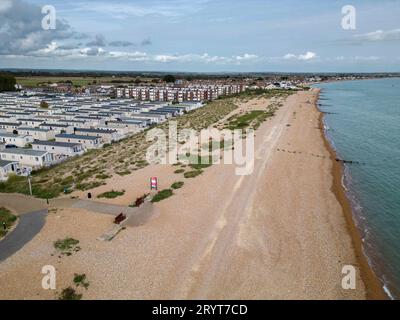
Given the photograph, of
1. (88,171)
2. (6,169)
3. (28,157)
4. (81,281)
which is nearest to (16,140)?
(28,157)

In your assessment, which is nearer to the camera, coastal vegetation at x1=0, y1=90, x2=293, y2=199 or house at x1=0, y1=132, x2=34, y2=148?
coastal vegetation at x1=0, y1=90, x2=293, y2=199

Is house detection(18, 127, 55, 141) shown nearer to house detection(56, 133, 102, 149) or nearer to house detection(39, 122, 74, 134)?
house detection(39, 122, 74, 134)

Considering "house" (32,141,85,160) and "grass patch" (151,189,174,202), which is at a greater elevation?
"house" (32,141,85,160)

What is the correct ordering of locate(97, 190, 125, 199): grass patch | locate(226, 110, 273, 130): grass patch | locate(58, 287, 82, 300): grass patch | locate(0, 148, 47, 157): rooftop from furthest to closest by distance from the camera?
locate(226, 110, 273, 130): grass patch, locate(0, 148, 47, 157): rooftop, locate(97, 190, 125, 199): grass patch, locate(58, 287, 82, 300): grass patch

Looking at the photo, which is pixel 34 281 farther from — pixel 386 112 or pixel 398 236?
pixel 386 112

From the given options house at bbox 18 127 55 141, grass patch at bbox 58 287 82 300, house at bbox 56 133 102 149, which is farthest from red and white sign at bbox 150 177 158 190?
house at bbox 18 127 55 141

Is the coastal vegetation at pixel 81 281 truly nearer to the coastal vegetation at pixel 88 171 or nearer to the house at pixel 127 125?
the coastal vegetation at pixel 88 171
